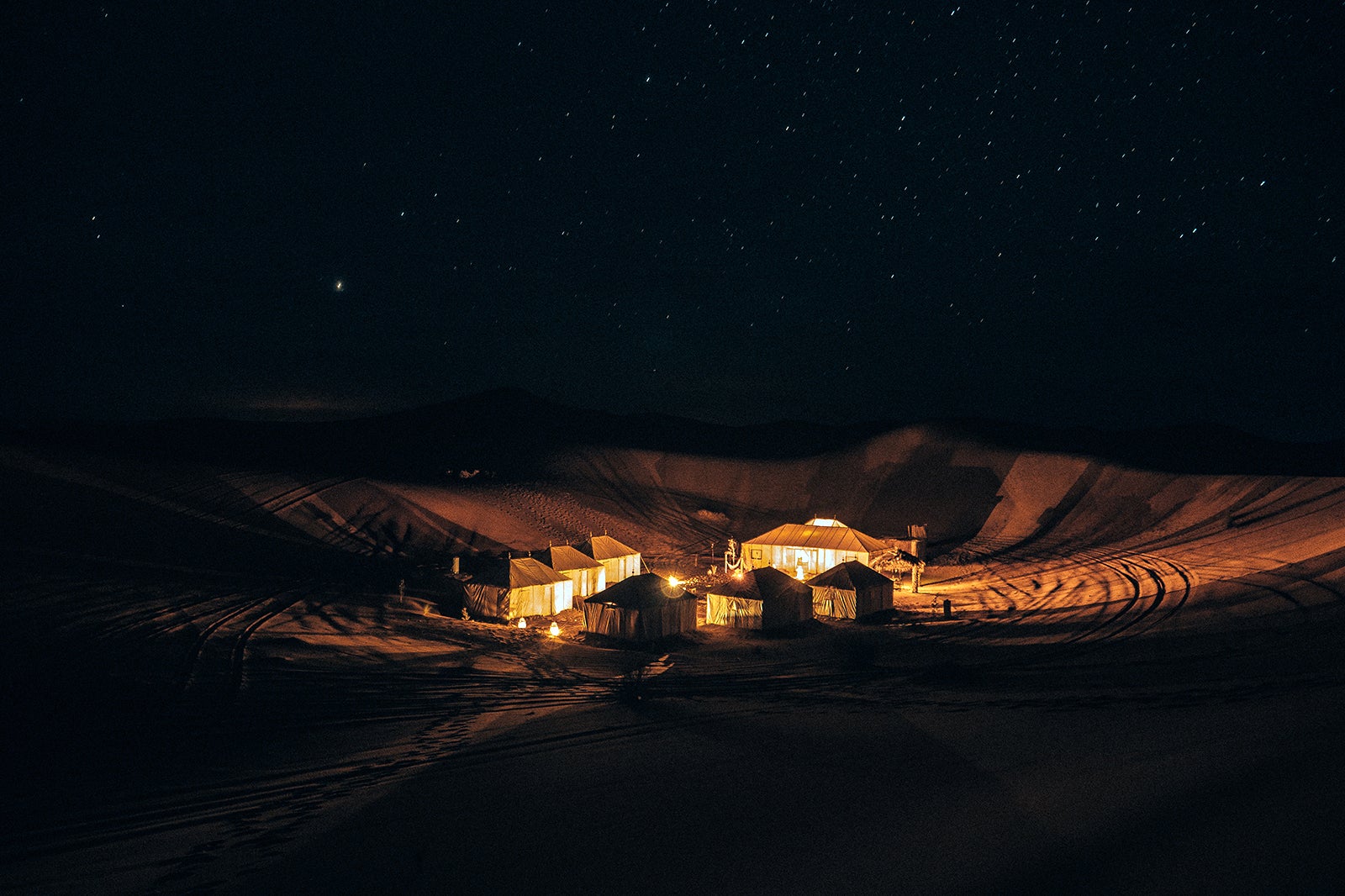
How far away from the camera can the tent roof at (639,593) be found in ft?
76.1

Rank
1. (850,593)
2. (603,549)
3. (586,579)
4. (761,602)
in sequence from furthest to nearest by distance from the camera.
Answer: (603,549)
(586,579)
(850,593)
(761,602)

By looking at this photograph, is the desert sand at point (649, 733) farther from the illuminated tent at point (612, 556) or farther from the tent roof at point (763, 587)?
the illuminated tent at point (612, 556)

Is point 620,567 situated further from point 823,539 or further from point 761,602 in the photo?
point 823,539

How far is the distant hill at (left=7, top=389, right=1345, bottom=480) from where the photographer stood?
59.2 meters

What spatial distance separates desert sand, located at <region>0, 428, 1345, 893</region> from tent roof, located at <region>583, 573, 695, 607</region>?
1406 mm

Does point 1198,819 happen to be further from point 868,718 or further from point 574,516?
point 574,516

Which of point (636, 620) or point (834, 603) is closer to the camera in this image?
point (636, 620)

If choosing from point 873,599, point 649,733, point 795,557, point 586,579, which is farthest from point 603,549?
point 649,733

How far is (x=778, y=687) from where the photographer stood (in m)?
17.0

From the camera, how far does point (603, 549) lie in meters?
32.3

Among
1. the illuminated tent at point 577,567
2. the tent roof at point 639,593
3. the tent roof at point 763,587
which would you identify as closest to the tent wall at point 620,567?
the illuminated tent at point 577,567

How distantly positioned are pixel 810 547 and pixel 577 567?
12.0 meters

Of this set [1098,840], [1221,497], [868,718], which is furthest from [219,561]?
[1221,497]

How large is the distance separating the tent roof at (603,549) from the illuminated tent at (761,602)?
6.93 metres
